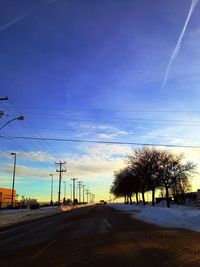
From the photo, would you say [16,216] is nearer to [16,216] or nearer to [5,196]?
[16,216]

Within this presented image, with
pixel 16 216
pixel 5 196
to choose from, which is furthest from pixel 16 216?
pixel 5 196

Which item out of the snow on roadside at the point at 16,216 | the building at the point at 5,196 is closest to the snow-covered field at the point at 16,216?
the snow on roadside at the point at 16,216

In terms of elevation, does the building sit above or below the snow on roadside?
above

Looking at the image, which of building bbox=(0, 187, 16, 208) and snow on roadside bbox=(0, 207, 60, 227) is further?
building bbox=(0, 187, 16, 208)

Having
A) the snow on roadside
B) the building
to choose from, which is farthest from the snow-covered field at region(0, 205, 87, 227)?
the building

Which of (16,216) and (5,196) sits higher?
(5,196)

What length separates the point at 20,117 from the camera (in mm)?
31844

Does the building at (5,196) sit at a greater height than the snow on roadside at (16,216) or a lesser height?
greater

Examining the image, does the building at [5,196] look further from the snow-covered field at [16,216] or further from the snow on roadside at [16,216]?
the snow on roadside at [16,216]

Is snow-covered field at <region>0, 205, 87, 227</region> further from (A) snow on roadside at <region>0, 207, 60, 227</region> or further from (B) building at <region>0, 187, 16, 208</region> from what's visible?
(B) building at <region>0, 187, 16, 208</region>

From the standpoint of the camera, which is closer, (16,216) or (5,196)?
(16,216)

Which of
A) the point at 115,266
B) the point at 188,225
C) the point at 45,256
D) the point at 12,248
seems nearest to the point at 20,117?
the point at 188,225

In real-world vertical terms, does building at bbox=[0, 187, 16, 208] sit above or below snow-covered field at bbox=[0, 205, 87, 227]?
above

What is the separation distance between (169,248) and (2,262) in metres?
5.35
